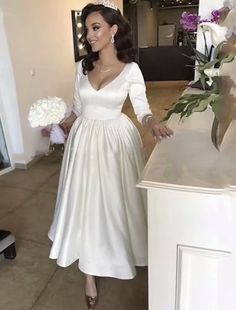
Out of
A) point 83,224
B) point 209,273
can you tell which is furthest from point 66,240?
point 209,273

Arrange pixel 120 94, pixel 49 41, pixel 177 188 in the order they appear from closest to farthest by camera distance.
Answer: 1. pixel 177 188
2. pixel 120 94
3. pixel 49 41

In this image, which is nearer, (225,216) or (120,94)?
(225,216)

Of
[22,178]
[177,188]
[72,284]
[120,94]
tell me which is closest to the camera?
[177,188]

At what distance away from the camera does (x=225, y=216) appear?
80cm

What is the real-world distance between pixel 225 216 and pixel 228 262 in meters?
0.14

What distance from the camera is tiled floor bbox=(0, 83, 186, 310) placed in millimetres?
1796

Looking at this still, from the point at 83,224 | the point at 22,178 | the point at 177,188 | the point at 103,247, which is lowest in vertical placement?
the point at 22,178

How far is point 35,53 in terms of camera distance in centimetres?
379

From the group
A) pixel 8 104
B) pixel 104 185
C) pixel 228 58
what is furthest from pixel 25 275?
pixel 8 104

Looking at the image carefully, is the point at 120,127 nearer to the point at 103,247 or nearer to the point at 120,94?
the point at 120,94

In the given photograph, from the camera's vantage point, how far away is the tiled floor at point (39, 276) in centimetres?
180

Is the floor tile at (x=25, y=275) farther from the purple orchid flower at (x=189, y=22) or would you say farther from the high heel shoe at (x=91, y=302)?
the purple orchid flower at (x=189, y=22)

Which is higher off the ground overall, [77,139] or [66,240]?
[77,139]

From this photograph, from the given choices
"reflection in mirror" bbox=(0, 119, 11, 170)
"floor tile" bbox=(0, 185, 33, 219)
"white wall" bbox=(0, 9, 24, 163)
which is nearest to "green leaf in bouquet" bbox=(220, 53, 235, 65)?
"floor tile" bbox=(0, 185, 33, 219)
